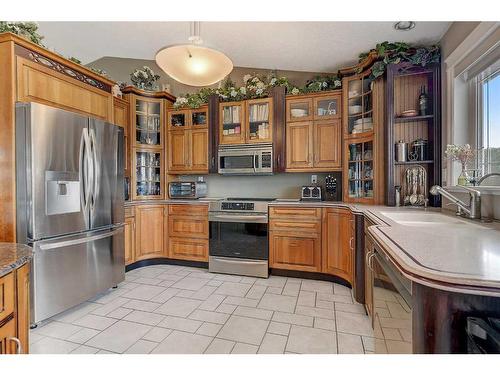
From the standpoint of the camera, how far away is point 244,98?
3.51m

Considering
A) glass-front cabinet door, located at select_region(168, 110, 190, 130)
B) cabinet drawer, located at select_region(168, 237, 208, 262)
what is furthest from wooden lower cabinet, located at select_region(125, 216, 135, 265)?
glass-front cabinet door, located at select_region(168, 110, 190, 130)

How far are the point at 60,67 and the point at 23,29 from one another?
0.33m

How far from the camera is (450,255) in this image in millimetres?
908

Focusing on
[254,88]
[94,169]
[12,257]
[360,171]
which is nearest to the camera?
[12,257]

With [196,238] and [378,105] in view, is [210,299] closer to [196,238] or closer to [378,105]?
[196,238]

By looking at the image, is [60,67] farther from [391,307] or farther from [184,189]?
[391,307]

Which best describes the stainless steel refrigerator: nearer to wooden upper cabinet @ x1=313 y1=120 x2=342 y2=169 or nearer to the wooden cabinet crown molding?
the wooden cabinet crown molding

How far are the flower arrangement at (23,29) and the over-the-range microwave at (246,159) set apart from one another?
2.12 metres

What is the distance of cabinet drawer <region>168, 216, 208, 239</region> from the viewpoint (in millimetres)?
3471

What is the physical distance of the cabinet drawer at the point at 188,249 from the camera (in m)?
3.47

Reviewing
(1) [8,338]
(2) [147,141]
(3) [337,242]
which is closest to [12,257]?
(1) [8,338]

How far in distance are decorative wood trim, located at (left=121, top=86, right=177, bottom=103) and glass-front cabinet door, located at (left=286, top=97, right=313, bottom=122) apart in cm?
181

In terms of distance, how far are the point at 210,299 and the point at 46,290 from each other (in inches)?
53.7
